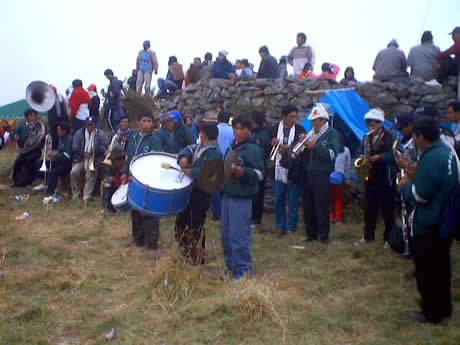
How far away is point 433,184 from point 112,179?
5508mm

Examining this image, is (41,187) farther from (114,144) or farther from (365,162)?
(365,162)

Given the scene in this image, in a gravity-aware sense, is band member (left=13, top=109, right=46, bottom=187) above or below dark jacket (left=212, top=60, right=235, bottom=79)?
below

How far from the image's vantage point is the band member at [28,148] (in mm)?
12000

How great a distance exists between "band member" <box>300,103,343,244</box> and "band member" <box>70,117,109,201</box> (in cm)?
490

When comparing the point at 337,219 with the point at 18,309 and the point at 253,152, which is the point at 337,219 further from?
the point at 18,309

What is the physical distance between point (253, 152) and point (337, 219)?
3.97 metres

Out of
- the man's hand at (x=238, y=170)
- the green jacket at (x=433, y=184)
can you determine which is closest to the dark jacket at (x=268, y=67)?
the man's hand at (x=238, y=170)

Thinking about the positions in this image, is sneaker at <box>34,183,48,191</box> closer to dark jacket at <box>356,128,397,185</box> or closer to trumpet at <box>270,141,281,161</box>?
trumpet at <box>270,141,281,161</box>

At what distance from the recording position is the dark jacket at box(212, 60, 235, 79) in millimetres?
12688

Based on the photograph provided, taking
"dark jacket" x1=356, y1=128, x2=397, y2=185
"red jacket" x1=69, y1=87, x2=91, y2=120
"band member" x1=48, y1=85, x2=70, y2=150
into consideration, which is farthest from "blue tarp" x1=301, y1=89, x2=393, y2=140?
"band member" x1=48, y1=85, x2=70, y2=150

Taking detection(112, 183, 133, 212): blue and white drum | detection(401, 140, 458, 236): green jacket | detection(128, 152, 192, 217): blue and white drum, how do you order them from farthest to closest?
detection(112, 183, 133, 212): blue and white drum, detection(128, 152, 192, 217): blue and white drum, detection(401, 140, 458, 236): green jacket

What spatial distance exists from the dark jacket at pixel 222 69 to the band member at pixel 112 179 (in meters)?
3.91

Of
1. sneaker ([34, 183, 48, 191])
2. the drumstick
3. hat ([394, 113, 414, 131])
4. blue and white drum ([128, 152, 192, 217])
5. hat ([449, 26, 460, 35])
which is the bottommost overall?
sneaker ([34, 183, 48, 191])

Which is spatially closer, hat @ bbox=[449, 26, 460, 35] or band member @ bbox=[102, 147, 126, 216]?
band member @ bbox=[102, 147, 126, 216]
